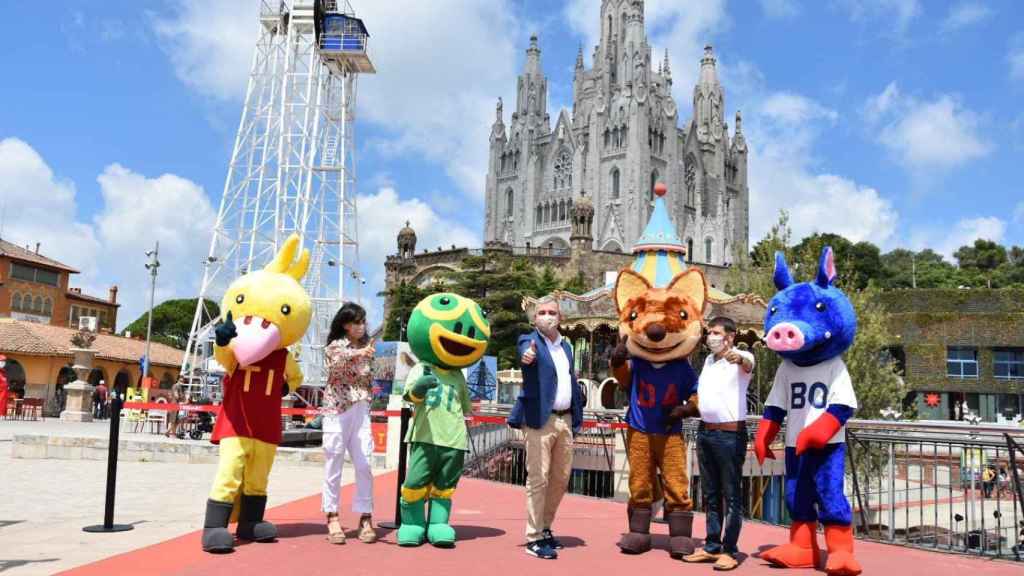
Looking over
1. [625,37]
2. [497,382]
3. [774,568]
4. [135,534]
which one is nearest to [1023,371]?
[497,382]

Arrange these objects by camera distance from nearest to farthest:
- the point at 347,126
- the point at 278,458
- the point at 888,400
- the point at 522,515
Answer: the point at 522,515
the point at 278,458
the point at 888,400
the point at 347,126

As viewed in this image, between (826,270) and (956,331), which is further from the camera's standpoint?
(956,331)

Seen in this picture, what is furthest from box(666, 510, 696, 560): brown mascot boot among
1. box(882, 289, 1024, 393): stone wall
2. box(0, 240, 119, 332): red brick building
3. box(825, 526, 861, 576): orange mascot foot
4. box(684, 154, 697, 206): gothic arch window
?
box(684, 154, 697, 206): gothic arch window

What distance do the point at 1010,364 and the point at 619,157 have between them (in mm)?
39269

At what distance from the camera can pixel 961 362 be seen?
37.5 metres

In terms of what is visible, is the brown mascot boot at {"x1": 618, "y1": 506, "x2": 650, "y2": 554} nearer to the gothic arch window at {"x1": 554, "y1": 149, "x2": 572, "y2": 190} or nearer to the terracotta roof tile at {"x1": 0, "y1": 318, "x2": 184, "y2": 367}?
the terracotta roof tile at {"x1": 0, "y1": 318, "x2": 184, "y2": 367}

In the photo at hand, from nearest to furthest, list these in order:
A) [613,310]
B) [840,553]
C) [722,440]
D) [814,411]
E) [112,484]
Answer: [840,553], [814,411], [722,440], [112,484], [613,310]

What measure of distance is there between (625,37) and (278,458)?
69.2 m

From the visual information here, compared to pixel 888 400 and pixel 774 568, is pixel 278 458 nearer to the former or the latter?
pixel 774 568

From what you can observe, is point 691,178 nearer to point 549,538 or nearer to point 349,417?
point 349,417

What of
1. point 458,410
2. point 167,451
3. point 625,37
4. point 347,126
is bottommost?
point 167,451

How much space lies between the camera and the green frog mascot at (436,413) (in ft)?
20.6

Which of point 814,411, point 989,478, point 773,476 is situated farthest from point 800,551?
point 773,476

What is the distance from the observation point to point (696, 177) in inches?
3029
